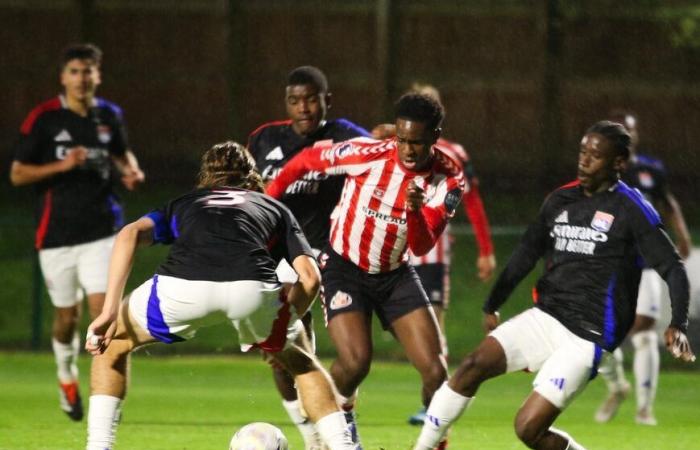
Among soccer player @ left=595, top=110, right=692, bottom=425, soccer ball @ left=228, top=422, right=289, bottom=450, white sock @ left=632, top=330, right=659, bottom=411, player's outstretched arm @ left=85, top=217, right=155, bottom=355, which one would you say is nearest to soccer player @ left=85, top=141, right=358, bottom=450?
player's outstretched arm @ left=85, top=217, right=155, bottom=355

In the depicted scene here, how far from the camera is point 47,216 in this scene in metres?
11.7

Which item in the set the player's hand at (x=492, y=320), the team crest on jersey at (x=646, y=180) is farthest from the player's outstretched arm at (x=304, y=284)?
the team crest on jersey at (x=646, y=180)

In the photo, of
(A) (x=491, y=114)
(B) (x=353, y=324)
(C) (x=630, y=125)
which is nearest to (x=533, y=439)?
(B) (x=353, y=324)

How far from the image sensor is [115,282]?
7387mm

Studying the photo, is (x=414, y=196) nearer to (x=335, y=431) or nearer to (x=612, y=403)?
(x=335, y=431)

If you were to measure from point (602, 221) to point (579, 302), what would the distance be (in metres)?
0.45

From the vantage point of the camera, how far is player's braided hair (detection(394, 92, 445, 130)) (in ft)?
28.5

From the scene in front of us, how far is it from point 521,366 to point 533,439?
41 centimetres

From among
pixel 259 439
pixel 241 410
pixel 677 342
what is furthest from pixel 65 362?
pixel 677 342

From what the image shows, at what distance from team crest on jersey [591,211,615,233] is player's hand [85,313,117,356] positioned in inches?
105

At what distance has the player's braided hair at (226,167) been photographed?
25.6 ft

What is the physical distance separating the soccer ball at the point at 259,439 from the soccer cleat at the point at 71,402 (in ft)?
11.5

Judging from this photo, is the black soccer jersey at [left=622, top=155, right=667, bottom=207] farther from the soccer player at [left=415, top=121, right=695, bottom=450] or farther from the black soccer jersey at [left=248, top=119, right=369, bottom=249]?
the soccer player at [left=415, top=121, right=695, bottom=450]

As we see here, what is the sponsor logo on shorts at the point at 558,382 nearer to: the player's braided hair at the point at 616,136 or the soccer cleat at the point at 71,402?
the player's braided hair at the point at 616,136
